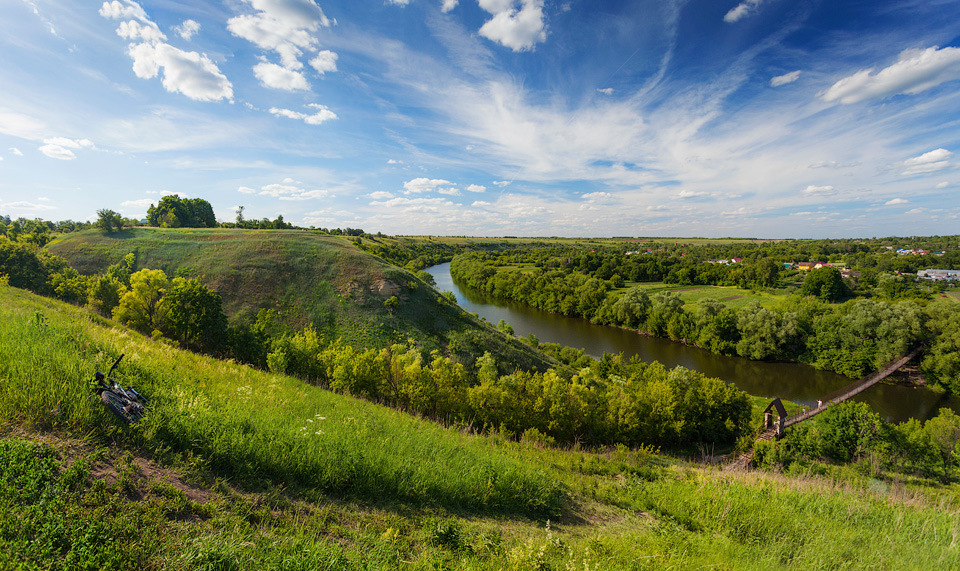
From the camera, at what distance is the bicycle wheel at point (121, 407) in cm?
435

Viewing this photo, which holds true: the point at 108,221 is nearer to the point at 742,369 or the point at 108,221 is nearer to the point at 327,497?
the point at 327,497

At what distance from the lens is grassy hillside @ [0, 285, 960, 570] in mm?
3096

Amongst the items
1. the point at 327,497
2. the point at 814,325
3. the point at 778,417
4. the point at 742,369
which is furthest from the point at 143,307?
the point at 814,325

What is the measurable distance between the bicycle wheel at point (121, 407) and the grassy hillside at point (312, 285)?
2411 centimetres

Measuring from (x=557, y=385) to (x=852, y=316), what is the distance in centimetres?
4644

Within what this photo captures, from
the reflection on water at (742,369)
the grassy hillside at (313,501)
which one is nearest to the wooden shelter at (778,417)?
the grassy hillside at (313,501)

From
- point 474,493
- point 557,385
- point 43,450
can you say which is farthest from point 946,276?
point 43,450

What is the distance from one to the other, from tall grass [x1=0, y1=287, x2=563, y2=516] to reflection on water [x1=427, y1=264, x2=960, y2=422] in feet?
136

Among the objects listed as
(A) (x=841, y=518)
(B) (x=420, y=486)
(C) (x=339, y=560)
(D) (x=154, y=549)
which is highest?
(D) (x=154, y=549)

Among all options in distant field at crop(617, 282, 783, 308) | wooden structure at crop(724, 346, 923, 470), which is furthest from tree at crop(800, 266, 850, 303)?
wooden structure at crop(724, 346, 923, 470)

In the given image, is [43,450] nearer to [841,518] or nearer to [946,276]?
[841,518]

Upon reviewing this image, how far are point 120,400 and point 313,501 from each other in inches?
117

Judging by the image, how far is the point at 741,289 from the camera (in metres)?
70.4

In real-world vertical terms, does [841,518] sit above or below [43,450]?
below
